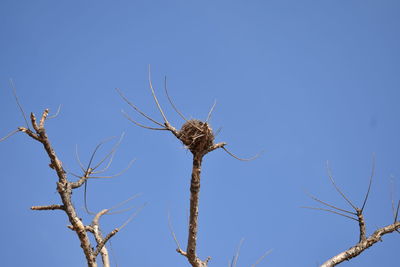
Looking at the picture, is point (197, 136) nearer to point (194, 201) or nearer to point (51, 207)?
point (194, 201)

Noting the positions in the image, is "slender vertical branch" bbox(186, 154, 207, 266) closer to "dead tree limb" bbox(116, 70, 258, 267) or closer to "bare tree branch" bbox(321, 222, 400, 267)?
"dead tree limb" bbox(116, 70, 258, 267)

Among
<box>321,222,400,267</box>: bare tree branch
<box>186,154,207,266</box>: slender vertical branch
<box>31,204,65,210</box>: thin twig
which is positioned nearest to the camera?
<box>186,154,207,266</box>: slender vertical branch

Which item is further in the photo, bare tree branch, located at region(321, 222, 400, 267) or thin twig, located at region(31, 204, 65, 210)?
bare tree branch, located at region(321, 222, 400, 267)

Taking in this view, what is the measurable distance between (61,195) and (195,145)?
2.27m

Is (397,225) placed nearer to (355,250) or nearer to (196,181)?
(355,250)

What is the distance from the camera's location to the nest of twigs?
21.1 ft

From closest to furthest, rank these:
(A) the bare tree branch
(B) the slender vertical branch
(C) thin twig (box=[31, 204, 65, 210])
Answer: (B) the slender vertical branch → (C) thin twig (box=[31, 204, 65, 210]) → (A) the bare tree branch

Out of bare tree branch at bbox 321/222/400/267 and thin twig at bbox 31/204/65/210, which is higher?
thin twig at bbox 31/204/65/210

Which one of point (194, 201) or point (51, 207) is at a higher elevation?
point (51, 207)

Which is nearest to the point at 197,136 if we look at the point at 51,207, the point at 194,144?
the point at 194,144

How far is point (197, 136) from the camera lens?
20.9ft

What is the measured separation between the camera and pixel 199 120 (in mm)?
6711

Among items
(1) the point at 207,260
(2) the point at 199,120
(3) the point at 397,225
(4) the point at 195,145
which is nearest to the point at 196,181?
(4) the point at 195,145

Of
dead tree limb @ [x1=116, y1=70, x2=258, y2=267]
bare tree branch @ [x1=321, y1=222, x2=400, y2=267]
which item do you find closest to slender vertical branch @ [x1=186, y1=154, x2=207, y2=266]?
dead tree limb @ [x1=116, y1=70, x2=258, y2=267]
